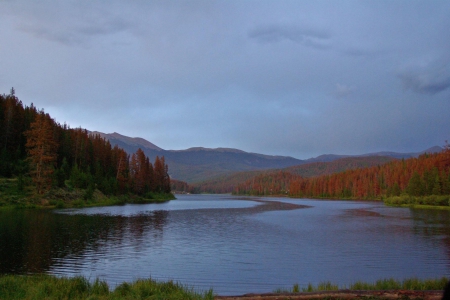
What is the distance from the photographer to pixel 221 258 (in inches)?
1008

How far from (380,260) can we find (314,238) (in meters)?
10.9

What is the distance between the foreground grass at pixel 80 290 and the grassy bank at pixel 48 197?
50.8 metres

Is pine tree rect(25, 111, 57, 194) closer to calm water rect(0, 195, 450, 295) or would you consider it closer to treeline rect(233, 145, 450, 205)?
calm water rect(0, 195, 450, 295)

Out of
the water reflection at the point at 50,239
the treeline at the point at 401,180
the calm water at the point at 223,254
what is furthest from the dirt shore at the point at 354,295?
the treeline at the point at 401,180

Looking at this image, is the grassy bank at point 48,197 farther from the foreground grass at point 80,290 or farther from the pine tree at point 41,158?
the foreground grass at point 80,290

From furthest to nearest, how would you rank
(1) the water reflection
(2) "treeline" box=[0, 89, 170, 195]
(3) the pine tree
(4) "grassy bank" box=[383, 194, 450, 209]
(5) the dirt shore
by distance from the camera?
(4) "grassy bank" box=[383, 194, 450, 209], (2) "treeline" box=[0, 89, 170, 195], (3) the pine tree, (1) the water reflection, (5) the dirt shore

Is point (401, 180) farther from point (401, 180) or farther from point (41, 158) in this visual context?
point (41, 158)

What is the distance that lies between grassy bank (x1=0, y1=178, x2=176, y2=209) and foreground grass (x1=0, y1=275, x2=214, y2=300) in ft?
167

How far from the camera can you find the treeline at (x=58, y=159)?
7131 cm

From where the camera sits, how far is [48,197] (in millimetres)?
69625

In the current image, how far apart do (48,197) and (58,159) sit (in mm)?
29815

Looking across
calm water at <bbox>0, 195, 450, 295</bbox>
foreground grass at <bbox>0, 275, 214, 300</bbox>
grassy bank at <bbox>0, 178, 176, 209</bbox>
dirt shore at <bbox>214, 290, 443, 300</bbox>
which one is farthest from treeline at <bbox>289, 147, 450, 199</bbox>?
foreground grass at <bbox>0, 275, 214, 300</bbox>

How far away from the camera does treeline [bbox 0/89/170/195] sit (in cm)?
7131

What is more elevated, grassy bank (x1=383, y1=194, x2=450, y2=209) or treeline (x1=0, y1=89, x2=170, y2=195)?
treeline (x1=0, y1=89, x2=170, y2=195)
